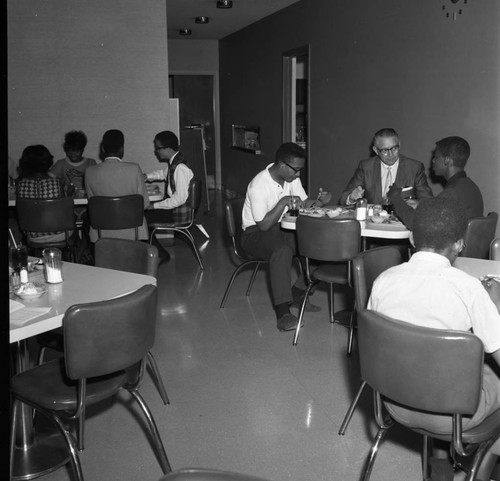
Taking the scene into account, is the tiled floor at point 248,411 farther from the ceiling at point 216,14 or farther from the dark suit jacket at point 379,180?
the ceiling at point 216,14

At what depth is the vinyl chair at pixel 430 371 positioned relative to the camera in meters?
1.86

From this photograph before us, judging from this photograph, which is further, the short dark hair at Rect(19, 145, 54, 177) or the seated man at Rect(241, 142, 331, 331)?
the short dark hair at Rect(19, 145, 54, 177)

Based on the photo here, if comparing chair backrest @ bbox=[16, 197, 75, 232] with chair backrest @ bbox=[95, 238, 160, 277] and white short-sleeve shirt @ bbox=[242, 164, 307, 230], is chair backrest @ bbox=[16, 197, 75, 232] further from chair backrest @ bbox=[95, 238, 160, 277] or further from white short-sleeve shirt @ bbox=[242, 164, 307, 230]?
chair backrest @ bbox=[95, 238, 160, 277]

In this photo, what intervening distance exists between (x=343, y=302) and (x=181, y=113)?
7.80 m


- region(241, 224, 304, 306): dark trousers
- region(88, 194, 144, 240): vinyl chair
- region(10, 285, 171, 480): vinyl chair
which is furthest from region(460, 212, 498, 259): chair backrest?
region(88, 194, 144, 240): vinyl chair

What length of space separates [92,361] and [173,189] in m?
3.98

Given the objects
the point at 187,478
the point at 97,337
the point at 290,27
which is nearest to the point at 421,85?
the point at 290,27

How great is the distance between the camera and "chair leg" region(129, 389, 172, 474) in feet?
7.87

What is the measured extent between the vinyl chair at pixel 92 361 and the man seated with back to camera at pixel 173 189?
11.7 ft

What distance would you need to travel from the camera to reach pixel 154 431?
2.44 m

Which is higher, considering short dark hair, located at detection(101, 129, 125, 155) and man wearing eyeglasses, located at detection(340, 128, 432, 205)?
short dark hair, located at detection(101, 129, 125, 155)

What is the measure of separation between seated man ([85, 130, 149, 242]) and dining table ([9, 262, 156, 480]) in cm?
236

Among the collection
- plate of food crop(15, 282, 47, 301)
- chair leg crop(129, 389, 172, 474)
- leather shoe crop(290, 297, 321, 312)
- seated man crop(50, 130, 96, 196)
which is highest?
seated man crop(50, 130, 96, 196)

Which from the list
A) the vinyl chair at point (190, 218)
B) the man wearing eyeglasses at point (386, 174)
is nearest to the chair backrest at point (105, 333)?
the man wearing eyeglasses at point (386, 174)
